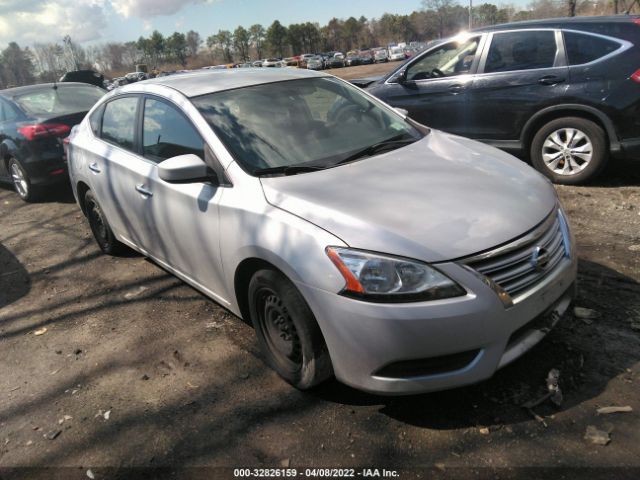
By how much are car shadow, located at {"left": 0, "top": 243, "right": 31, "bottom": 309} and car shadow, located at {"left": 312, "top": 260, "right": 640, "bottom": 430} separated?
Answer: 3.29 metres

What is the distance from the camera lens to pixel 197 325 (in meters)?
3.73

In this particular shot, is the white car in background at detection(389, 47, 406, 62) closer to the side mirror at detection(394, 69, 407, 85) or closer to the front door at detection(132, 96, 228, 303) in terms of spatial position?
the side mirror at detection(394, 69, 407, 85)

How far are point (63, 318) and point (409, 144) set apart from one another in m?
3.01

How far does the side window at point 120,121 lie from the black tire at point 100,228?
71cm

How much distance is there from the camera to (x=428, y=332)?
Result: 223 cm

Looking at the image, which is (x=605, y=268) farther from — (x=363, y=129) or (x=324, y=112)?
(x=324, y=112)

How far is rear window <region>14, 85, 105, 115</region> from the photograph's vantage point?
24.1 ft

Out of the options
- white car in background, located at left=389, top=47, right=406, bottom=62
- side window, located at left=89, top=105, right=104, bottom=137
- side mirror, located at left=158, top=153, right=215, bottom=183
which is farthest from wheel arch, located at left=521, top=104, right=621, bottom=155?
white car in background, located at left=389, top=47, right=406, bottom=62

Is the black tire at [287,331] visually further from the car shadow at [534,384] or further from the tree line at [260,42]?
the tree line at [260,42]

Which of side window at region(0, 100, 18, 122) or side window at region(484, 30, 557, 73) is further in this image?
side window at region(0, 100, 18, 122)

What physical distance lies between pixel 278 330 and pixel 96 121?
309cm

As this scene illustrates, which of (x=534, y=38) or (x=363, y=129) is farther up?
(x=534, y=38)

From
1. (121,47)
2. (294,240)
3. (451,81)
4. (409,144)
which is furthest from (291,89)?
(121,47)

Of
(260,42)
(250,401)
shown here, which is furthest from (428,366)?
(260,42)
